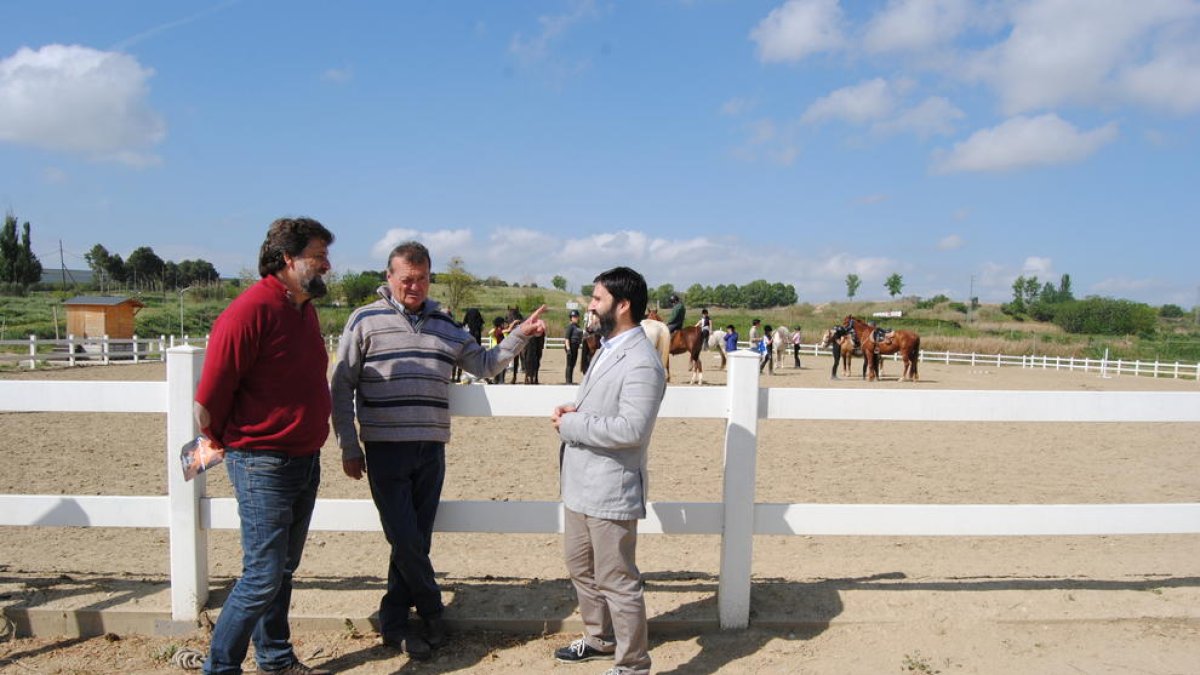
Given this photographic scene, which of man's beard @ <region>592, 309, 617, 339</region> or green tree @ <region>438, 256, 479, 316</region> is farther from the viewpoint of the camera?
green tree @ <region>438, 256, 479, 316</region>

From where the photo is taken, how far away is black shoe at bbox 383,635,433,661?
10.2 ft

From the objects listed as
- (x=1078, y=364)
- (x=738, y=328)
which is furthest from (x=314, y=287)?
(x=738, y=328)

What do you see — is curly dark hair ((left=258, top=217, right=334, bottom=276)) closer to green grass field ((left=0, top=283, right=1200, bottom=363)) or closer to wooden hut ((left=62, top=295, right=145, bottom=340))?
green grass field ((left=0, top=283, right=1200, bottom=363))

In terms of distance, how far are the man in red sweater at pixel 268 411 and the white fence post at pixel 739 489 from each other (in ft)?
5.67

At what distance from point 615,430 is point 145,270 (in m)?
88.4

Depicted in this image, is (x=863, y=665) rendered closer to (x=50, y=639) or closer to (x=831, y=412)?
(x=831, y=412)

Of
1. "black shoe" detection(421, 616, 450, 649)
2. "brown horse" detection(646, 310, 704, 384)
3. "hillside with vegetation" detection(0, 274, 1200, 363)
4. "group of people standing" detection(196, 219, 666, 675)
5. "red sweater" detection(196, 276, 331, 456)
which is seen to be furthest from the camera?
"hillside with vegetation" detection(0, 274, 1200, 363)

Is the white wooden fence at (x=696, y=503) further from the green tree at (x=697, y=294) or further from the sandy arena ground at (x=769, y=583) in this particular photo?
the green tree at (x=697, y=294)

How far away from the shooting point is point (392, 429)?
2.95 meters

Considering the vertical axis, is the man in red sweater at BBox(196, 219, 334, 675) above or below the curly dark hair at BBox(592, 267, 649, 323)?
below

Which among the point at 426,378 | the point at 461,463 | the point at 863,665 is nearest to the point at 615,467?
the point at 426,378

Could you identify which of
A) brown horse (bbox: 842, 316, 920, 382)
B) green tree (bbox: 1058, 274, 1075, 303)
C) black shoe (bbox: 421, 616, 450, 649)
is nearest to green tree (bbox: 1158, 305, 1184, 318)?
green tree (bbox: 1058, 274, 1075, 303)

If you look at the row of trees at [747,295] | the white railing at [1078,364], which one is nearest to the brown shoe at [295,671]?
the white railing at [1078,364]

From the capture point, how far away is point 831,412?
3400 mm
